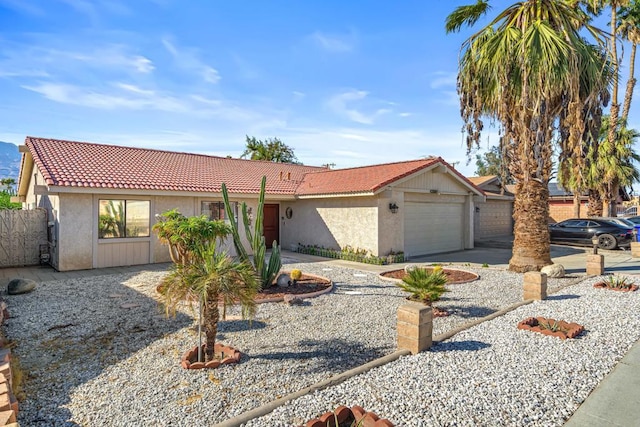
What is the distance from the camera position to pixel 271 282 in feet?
31.1

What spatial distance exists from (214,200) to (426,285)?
1050 cm

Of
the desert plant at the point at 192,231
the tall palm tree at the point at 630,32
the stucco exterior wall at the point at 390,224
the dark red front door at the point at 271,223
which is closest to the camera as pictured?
the desert plant at the point at 192,231

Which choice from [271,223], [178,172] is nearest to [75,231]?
[178,172]

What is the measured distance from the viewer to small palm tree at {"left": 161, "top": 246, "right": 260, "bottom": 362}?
4496 mm

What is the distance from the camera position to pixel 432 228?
671 inches

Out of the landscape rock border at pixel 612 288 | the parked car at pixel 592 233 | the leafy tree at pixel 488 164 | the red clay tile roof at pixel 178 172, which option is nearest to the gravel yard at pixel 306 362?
the landscape rock border at pixel 612 288

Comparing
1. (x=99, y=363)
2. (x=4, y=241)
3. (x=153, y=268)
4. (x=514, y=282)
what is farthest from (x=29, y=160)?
(x=514, y=282)

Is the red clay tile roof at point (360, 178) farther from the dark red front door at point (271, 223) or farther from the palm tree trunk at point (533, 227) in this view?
the palm tree trunk at point (533, 227)

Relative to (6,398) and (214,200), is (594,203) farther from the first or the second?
(6,398)

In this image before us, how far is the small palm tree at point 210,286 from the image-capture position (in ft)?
14.8

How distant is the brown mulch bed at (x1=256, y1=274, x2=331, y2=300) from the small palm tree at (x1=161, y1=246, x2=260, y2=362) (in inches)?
141

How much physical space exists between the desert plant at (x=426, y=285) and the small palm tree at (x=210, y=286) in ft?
11.7

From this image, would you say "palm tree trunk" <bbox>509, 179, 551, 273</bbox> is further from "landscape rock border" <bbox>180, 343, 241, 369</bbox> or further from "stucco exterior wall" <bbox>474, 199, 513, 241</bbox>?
"stucco exterior wall" <bbox>474, 199, 513, 241</bbox>

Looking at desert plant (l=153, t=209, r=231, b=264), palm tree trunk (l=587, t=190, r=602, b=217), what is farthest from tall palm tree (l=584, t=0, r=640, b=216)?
desert plant (l=153, t=209, r=231, b=264)
